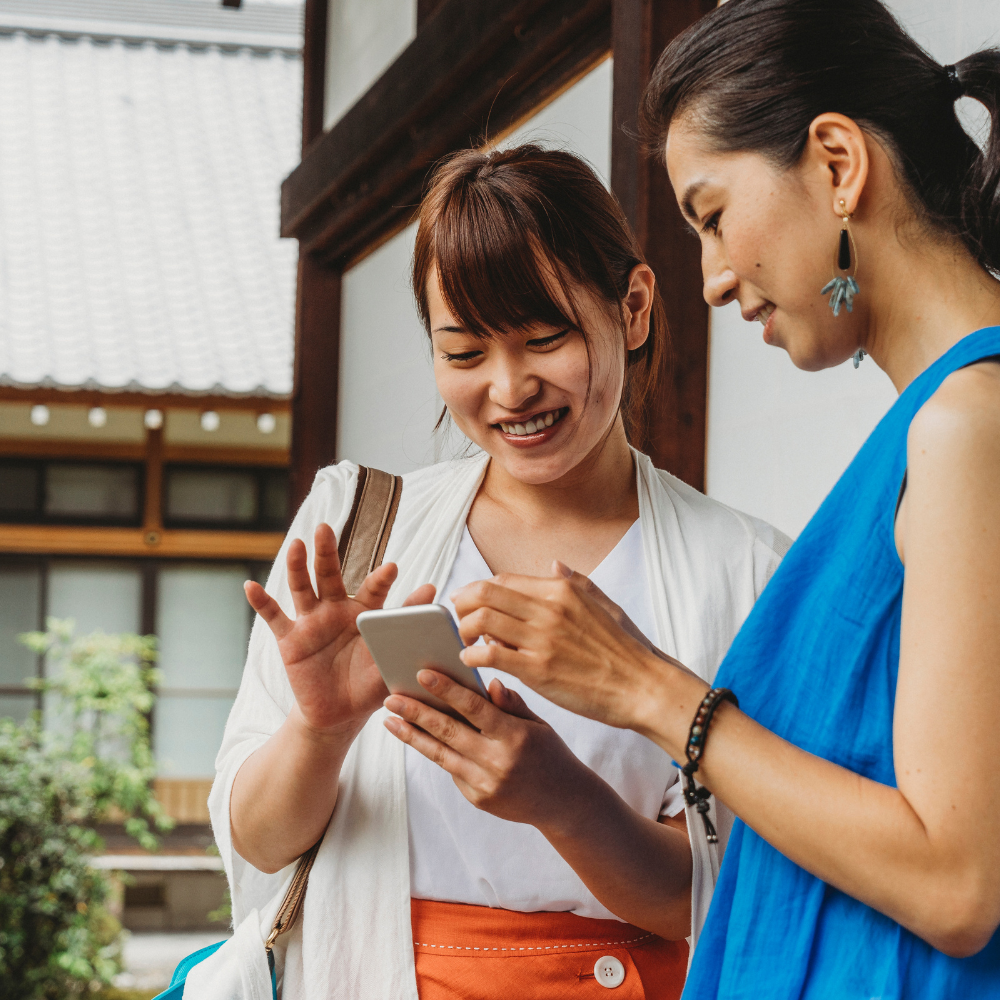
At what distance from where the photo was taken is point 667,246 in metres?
2.38

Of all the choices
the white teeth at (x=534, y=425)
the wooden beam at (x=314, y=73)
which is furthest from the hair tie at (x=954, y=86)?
the wooden beam at (x=314, y=73)

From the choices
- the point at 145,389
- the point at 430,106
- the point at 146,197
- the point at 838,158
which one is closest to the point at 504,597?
the point at 838,158

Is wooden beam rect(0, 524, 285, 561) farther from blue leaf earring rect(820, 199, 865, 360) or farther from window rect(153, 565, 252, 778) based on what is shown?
blue leaf earring rect(820, 199, 865, 360)

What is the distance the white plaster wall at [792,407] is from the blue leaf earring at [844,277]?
0.72 metres

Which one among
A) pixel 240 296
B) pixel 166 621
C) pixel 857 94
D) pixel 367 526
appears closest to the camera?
pixel 857 94

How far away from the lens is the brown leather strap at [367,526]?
1672 mm

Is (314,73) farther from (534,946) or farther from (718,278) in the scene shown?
(534,946)

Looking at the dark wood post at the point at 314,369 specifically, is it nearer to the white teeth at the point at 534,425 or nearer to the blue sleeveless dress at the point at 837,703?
the white teeth at the point at 534,425

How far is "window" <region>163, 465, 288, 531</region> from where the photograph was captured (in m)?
8.33

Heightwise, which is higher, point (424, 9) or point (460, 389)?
point (424, 9)

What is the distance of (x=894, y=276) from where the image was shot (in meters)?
1.14

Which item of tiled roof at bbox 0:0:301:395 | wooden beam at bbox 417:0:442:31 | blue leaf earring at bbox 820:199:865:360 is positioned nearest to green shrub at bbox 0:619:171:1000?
tiled roof at bbox 0:0:301:395

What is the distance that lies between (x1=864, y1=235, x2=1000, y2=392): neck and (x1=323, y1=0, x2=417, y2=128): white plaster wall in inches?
134

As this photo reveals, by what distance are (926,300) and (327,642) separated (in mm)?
776
